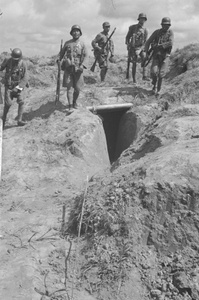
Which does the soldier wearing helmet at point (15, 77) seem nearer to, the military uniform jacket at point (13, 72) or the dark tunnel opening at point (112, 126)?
the military uniform jacket at point (13, 72)

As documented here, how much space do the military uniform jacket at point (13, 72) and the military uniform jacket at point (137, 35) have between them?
4.24m

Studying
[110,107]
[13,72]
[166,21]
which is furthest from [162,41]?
[13,72]

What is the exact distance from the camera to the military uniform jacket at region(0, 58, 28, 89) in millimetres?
8562

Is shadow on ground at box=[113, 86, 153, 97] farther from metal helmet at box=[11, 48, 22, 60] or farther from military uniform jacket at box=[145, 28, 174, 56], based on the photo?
metal helmet at box=[11, 48, 22, 60]

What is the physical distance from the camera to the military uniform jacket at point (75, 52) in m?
8.74

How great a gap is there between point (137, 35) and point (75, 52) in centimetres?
337

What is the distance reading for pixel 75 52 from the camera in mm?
8766

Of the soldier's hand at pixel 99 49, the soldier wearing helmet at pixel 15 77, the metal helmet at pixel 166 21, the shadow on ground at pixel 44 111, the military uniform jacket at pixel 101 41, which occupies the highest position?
the metal helmet at pixel 166 21

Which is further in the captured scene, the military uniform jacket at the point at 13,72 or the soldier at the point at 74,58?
the soldier at the point at 74,58

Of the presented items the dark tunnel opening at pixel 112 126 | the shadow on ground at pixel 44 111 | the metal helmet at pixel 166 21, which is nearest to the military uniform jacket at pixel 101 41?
the dark tunnel opening at pixel 112 126

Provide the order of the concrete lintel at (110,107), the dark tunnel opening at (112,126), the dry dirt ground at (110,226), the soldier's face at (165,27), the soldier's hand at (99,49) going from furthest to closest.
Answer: the soldier's hand at (99,49) < the dark tunnel opening at (112,126) < the soldier's face at (165,27) < the concrete lintel at (110,107) < the dry dirt ground at (110,226)

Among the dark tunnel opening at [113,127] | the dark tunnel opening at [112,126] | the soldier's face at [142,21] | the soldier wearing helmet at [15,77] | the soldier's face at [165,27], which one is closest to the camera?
the soldier wearing helmet at [15,77]

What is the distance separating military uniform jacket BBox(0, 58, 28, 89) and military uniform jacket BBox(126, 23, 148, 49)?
424 cm

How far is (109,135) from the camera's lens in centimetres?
1091
